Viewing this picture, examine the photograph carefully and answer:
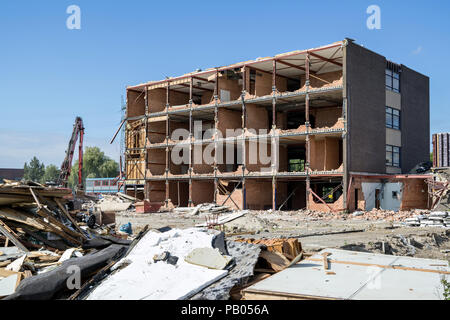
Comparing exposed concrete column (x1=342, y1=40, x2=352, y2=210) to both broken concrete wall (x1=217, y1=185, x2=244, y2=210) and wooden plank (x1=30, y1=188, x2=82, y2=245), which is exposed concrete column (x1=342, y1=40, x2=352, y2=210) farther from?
wooden plank (x1=30, y1=188, x2=82, y2=245)

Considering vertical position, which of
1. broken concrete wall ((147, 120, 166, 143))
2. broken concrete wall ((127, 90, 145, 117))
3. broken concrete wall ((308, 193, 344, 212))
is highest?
broken concrete wall ((127, 90, 145, 117))

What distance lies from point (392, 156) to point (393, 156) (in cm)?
18

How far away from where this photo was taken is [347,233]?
19656mm

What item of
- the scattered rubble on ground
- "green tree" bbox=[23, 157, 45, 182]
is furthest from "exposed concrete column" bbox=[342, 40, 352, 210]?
"green tree" bbox=[23, 157, 45, 182]

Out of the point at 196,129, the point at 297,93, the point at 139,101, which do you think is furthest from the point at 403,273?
the point at 139,101

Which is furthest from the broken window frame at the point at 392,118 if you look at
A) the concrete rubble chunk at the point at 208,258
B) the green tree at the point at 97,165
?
the green tree at the point at 97,165

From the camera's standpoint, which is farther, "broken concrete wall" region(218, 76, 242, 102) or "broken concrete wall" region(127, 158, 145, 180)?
"broken concrete wall" region(127, 158, 145, 180)

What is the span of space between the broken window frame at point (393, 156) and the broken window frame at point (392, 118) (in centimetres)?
169

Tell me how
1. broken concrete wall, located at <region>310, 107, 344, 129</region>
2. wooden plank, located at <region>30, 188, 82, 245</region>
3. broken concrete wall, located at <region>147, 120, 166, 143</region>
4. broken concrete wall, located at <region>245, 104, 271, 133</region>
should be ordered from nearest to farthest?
wooden plank, located at <region>30, 188, 82, 245</region>, broken concrete wall, located at <region>310, 107, 344, 129</region>, broken concrete wall, located at <region>245, 104, 271, 133</region>, broken concrete wall, located at <region>147, 120, 166, 143</region>

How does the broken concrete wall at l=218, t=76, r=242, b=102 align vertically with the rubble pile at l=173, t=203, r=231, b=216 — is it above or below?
above

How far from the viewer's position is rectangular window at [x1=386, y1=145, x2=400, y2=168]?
35000 millimetres

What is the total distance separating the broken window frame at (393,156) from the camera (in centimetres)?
3500

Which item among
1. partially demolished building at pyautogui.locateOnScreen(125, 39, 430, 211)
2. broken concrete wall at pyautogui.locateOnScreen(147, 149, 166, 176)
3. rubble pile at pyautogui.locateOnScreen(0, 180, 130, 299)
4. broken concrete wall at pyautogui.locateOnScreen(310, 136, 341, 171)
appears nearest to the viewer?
rubble pile at pyautogui.locateOnScreen(0, 180, 130, 299)
